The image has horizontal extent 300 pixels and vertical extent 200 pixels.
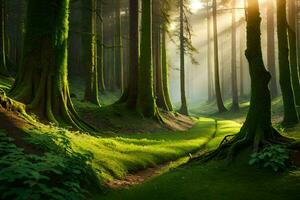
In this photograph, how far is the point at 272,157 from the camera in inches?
356

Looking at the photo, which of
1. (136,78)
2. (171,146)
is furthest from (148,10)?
(171,146)

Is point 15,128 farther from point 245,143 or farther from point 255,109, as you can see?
point 255,109

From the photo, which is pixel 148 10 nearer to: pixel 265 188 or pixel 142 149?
pixel 142 149

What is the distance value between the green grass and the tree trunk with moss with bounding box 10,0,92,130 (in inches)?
207

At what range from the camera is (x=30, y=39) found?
13.8 meters

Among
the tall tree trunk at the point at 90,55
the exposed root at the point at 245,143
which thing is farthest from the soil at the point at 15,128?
the tall tree trunk at the point at 90,55

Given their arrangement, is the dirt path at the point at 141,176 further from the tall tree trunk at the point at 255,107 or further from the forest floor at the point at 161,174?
the tall tree trunk at the point at 255,107

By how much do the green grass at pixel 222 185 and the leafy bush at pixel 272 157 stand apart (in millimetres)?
164

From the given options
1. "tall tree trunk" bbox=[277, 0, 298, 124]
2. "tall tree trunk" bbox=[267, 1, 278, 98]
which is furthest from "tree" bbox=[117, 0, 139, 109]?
"tall tree trunk" bbox=[267, 1, 278, 98]

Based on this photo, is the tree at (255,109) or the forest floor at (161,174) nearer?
the forest floor at (161,174)

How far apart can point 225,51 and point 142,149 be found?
71782 mm

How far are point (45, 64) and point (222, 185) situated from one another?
7630 mm

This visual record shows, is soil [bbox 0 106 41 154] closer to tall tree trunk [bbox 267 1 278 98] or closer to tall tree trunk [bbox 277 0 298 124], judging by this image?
tall tree trunk [bbox 277 0 298 124]

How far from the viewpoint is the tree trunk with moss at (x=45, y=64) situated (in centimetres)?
1341
